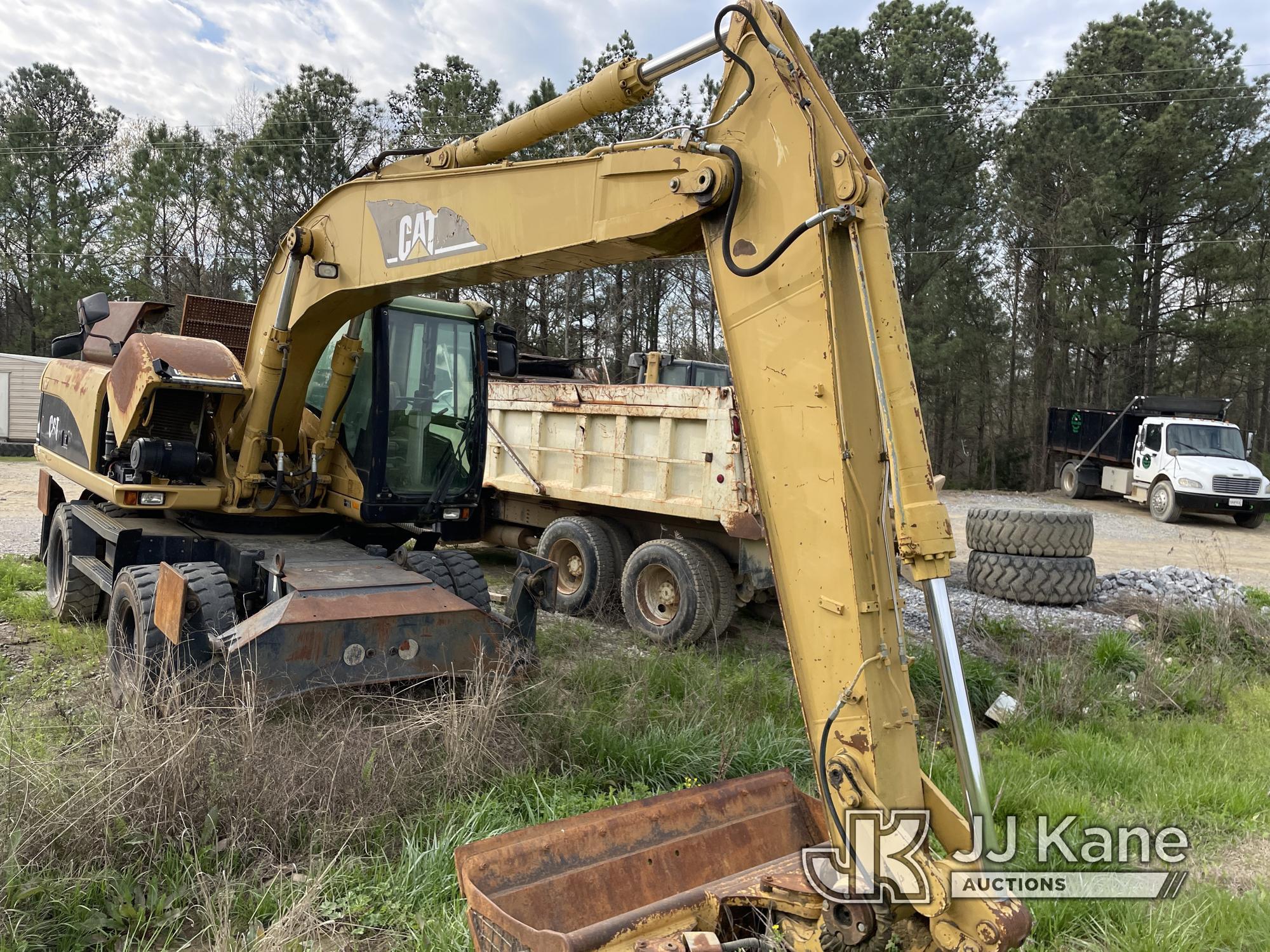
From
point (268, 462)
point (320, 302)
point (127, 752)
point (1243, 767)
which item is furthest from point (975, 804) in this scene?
point (268, 462)

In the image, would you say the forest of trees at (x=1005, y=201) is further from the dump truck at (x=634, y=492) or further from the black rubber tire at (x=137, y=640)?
the black rubber tire at (x=137, y=640)

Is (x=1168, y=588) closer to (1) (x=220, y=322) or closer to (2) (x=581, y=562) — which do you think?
(2) (x=581, y=562)

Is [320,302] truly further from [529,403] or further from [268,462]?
[529,403]

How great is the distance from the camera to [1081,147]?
2412cm

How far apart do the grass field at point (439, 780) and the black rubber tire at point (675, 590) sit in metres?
1.18

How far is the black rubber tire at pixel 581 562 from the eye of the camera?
28.3 feet

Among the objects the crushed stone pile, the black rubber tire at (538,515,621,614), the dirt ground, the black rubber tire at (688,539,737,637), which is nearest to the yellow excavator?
the black rubber tire at (688,539,737,637)

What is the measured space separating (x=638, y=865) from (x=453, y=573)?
3301 mm

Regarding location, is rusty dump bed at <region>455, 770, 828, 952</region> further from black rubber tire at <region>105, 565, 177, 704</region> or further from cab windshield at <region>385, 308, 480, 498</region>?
cab windshield at <region>385, 308, 480, 498</region>

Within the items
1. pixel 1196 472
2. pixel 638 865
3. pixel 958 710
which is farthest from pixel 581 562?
pixel 1196 472

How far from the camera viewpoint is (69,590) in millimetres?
7047

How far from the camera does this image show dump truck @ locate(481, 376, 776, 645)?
745 cm

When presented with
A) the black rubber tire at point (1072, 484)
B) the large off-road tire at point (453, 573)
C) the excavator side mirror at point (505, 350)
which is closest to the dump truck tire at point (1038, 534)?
the excavator side mirror at point (505, 350)

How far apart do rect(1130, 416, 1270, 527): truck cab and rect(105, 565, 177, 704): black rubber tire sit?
19.8m
